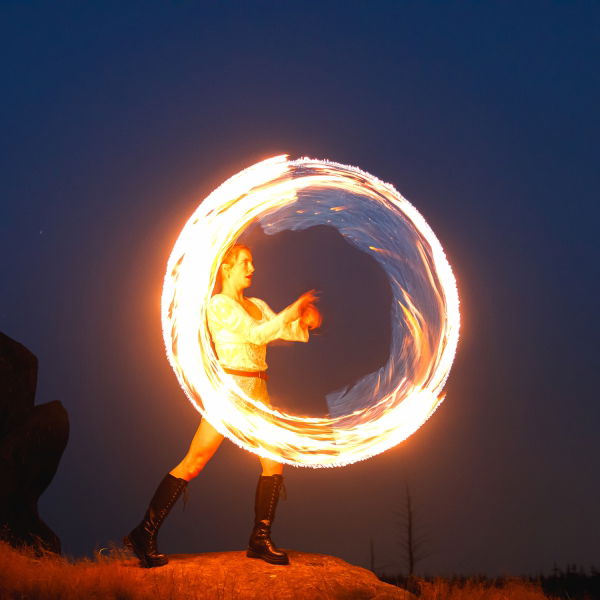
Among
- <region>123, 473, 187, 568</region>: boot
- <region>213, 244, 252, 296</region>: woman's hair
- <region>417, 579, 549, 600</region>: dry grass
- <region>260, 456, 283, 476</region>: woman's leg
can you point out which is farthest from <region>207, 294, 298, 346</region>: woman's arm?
<region>417, 579, 549, 600</region>: dry grass

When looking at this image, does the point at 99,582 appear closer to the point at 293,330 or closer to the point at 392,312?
the point at 293,330

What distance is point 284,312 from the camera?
722 centimetres

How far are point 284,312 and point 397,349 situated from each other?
1.54 meters

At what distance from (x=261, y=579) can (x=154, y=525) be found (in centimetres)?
111

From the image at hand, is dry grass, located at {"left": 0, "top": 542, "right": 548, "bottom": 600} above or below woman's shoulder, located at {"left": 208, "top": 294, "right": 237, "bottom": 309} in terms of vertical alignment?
below

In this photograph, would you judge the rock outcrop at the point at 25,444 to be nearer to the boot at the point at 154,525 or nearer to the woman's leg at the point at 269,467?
the boot at the point at 154,525

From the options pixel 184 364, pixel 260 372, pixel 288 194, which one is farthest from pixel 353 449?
pixel 288 194

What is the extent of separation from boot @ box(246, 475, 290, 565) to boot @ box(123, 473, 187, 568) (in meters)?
0.74

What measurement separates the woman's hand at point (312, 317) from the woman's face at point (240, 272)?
621 mm

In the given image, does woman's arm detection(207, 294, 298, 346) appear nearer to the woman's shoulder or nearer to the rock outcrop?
the woman's shoulder

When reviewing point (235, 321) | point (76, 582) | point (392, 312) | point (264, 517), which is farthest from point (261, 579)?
point (392, 312)

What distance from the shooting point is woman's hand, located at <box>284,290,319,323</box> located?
23.5 feet

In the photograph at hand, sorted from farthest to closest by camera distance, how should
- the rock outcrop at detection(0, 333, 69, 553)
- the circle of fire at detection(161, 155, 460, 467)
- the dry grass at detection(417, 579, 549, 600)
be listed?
the rock outcrop at detection(0, 333, 69, 553)
the dry grass at detection(417, 579, 549, 600)
the circle of fire at detection(161, 155, 460, 467)

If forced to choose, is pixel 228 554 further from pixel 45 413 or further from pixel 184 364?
pixel 45 413
